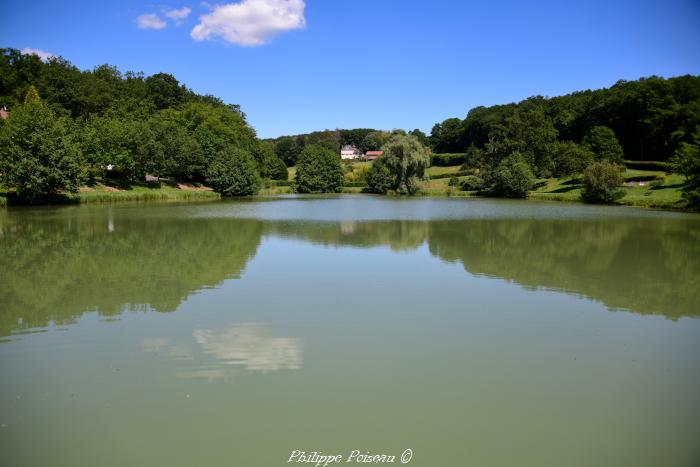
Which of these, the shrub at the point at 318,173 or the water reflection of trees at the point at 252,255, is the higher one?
the shrub at the point at 318,173

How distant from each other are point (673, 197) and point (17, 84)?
75.5 metres

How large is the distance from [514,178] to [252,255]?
166 feet

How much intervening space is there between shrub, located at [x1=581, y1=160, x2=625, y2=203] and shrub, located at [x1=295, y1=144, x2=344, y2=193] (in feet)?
120

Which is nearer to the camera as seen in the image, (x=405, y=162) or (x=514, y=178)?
(x=514, y=178)

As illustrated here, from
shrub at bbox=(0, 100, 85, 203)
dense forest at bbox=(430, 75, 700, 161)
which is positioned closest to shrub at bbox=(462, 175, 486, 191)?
dense forest at bbox=(430, 75, 700, 161)

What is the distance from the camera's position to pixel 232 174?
2395 inches

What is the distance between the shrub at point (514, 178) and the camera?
197ft

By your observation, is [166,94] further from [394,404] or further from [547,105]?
[394,404]

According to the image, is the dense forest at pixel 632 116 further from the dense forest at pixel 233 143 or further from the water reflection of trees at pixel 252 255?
the water reflection of trees at pixel 252 255

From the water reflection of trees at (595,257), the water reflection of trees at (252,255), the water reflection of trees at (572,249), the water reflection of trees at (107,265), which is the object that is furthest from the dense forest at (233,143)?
the water reflection of trees at (595,257)

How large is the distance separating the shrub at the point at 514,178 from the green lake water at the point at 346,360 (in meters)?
46.6

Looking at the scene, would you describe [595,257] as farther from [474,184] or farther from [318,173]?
[318,173]

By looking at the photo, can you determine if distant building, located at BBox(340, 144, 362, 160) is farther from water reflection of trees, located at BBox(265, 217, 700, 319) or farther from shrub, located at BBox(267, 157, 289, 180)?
water reflection of trees, located at BBox(265, 217, 700, 319)

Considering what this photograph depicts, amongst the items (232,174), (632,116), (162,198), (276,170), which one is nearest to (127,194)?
(162,198)
